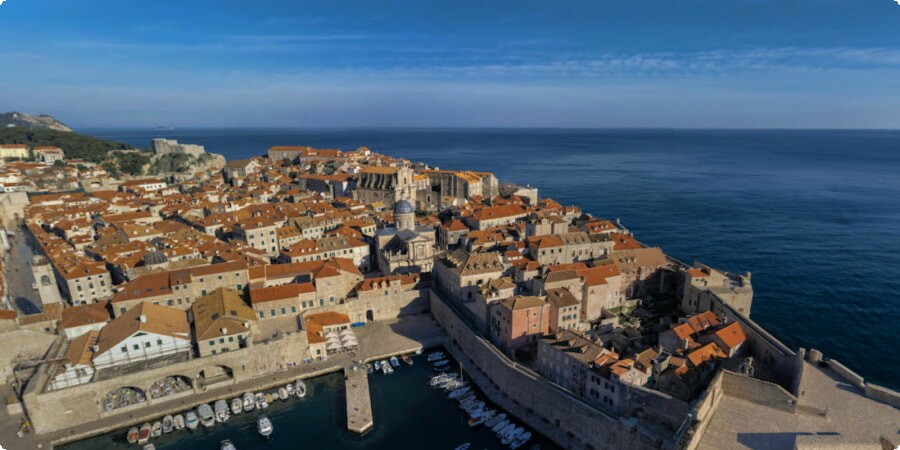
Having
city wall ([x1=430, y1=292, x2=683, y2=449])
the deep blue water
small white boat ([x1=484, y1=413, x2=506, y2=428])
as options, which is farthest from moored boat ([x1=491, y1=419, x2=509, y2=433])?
the deep blue water

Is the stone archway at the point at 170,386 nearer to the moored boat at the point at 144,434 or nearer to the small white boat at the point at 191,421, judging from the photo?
the small white boat at the point at 191,421

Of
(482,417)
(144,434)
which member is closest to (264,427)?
(144,434)

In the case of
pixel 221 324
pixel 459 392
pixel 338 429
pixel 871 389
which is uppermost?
pixel 871 389

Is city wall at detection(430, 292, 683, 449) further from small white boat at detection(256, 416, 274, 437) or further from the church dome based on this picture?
the church dome

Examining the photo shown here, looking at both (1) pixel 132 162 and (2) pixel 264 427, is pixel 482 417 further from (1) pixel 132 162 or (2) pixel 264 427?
(1) pixel 132 162

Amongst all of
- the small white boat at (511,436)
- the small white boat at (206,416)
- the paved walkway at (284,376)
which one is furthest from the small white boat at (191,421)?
the small white boat at (511,436)

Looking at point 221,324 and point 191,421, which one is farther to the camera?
point 221,324
